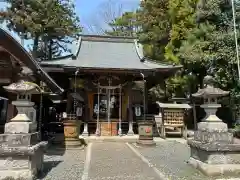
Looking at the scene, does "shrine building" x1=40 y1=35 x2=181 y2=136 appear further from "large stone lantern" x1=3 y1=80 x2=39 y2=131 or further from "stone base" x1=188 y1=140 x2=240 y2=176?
"stone base" x1=188 y1=140 x2=240 y2=176

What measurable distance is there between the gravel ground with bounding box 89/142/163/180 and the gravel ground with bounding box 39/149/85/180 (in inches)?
14.8

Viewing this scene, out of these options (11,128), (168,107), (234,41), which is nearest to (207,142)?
(11,128)

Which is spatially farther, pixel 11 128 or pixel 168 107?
pixel 168 107

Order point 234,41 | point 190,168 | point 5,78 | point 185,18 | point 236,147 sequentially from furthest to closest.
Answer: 1. point 185,18
2. point 234,41
3. point 5,78
4. point 190,168
5. point 236,147

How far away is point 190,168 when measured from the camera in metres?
6.96

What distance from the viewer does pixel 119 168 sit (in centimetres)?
706

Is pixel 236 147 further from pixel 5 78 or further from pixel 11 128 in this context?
pixel 5 78

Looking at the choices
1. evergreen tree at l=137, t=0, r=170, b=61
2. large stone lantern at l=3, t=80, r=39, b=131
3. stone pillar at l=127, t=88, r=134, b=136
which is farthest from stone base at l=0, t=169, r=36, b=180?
evergreen tree at l=137, t=0, r=170, b=61

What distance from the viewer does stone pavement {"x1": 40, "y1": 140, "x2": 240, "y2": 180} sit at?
6117 millimetres

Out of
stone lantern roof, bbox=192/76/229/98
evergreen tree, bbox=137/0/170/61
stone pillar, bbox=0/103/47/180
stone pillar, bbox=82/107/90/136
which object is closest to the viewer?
stone pillar, bbox=0/103/47/180

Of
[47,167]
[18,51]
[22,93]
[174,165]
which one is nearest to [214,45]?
[174,165]

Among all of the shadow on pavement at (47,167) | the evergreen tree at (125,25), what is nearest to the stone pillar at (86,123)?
the shadow on pavement at (47,167)

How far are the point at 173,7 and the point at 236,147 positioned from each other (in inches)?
654

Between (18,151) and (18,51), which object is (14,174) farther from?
(18,51)
